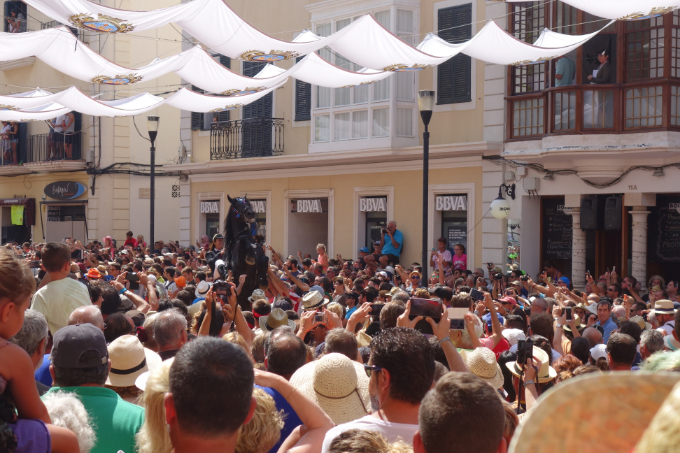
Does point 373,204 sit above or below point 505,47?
below

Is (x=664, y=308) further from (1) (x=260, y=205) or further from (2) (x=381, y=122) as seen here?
(1) (x=260, y=205)

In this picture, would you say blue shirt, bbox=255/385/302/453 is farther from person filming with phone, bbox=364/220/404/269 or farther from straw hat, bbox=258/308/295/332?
person filming with phone, bbox=364/220/404/269

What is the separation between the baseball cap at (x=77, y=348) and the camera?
3.42 metres

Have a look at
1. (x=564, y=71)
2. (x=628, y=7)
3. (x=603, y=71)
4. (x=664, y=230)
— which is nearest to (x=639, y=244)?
(x=664, y=230)

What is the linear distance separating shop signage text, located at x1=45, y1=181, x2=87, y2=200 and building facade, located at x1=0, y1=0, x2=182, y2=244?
Result: 4 cm

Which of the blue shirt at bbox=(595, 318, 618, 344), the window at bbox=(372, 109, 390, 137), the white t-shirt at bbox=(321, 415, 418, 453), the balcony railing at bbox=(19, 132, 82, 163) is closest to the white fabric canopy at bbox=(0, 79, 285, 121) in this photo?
the window at bbox=(372, 109, 390, 137)

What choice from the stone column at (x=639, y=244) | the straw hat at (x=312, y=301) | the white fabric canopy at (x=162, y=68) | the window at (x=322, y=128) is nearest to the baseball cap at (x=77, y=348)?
the straw hat at (x=312, y=301)

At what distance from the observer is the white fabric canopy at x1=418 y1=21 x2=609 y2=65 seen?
10.9m

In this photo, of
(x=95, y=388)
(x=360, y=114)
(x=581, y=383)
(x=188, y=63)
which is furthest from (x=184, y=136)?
(x=581, y=383)

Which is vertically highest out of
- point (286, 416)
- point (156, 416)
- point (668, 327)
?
point (156, 416)

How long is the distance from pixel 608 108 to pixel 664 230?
2793mm

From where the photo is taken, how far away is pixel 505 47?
1116 centimetres

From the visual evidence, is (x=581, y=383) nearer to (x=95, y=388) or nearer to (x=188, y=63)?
(x=95, y=388)

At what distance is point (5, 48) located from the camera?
10414 mm
